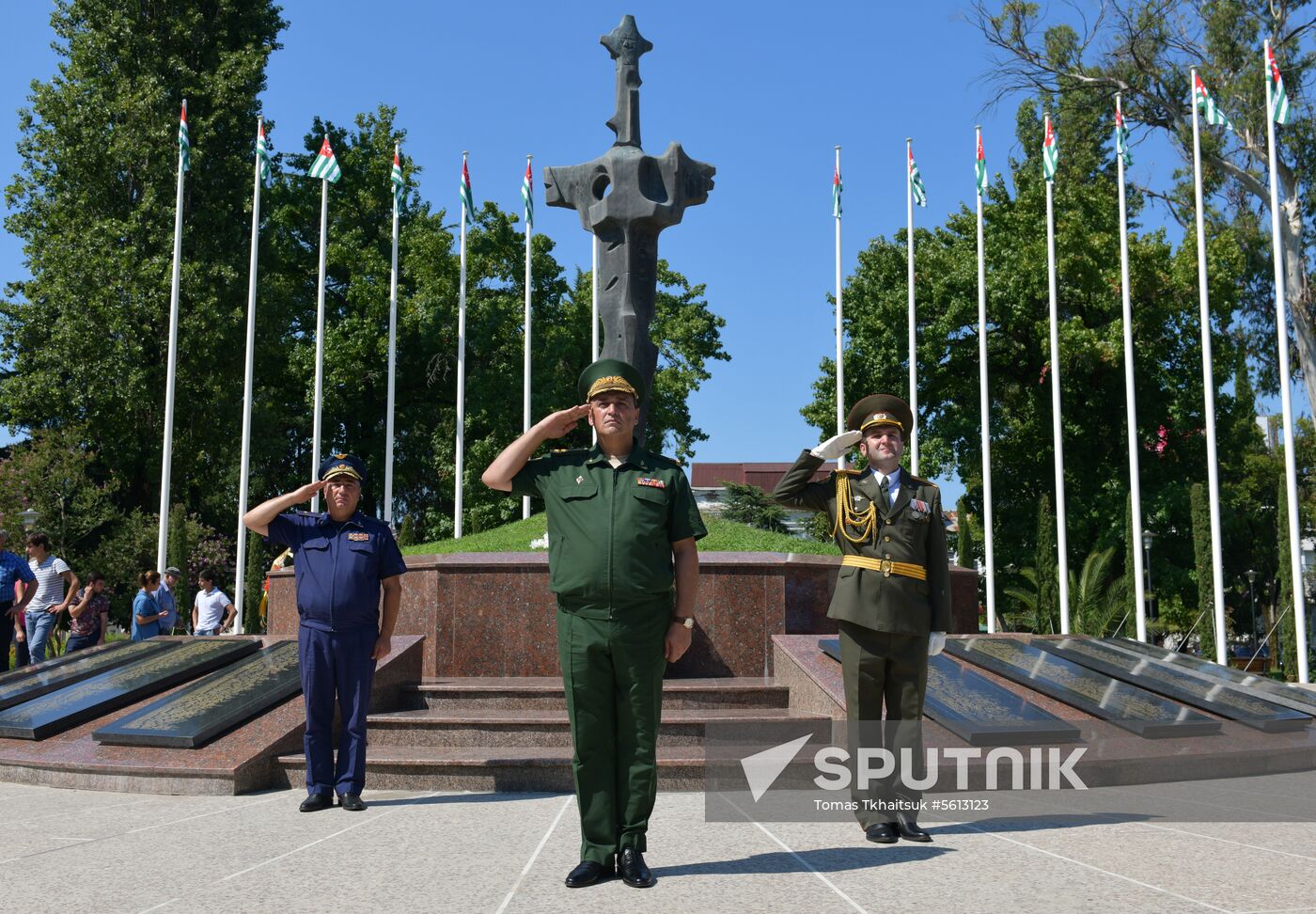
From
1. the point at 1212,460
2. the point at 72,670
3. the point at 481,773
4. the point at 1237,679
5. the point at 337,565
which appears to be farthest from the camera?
the point at 1212,460

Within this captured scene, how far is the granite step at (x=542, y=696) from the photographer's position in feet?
25.6

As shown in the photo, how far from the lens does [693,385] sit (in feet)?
104

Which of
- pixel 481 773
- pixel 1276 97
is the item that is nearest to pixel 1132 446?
pixel 1276 97

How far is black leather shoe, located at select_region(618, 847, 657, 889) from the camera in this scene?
3.80m

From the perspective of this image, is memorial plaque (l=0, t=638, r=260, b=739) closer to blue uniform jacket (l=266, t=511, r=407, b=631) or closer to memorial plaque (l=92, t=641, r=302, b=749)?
memorial plaque (l=92, t=641, r=302, b=749)

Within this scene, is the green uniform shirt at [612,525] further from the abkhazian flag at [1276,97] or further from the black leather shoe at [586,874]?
the abkhazian flag at [1276,97]

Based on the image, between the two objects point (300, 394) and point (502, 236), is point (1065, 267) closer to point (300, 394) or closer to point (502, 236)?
point (502, 236)

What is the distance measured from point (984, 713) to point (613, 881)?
11.7ft

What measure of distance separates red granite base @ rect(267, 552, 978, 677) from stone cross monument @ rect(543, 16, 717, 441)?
2.87m

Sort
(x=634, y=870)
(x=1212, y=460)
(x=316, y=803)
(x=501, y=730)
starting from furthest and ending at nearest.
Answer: (x=1212, y=460) → (x=501, y=730) → (x=316, y=803) → (x=634, y=870)

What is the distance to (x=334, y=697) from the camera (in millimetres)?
5895

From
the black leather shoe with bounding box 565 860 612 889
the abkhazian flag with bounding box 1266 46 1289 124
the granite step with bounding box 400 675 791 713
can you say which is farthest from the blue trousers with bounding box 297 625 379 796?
the abkhazian flag with bounding box 1266 46 1289 124

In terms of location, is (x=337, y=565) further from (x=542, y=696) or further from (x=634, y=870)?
(x=634, y=870)

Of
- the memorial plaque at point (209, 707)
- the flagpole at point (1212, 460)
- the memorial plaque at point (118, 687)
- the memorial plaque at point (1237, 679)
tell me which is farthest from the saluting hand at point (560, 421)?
the flagpole at point (1212, 460)
